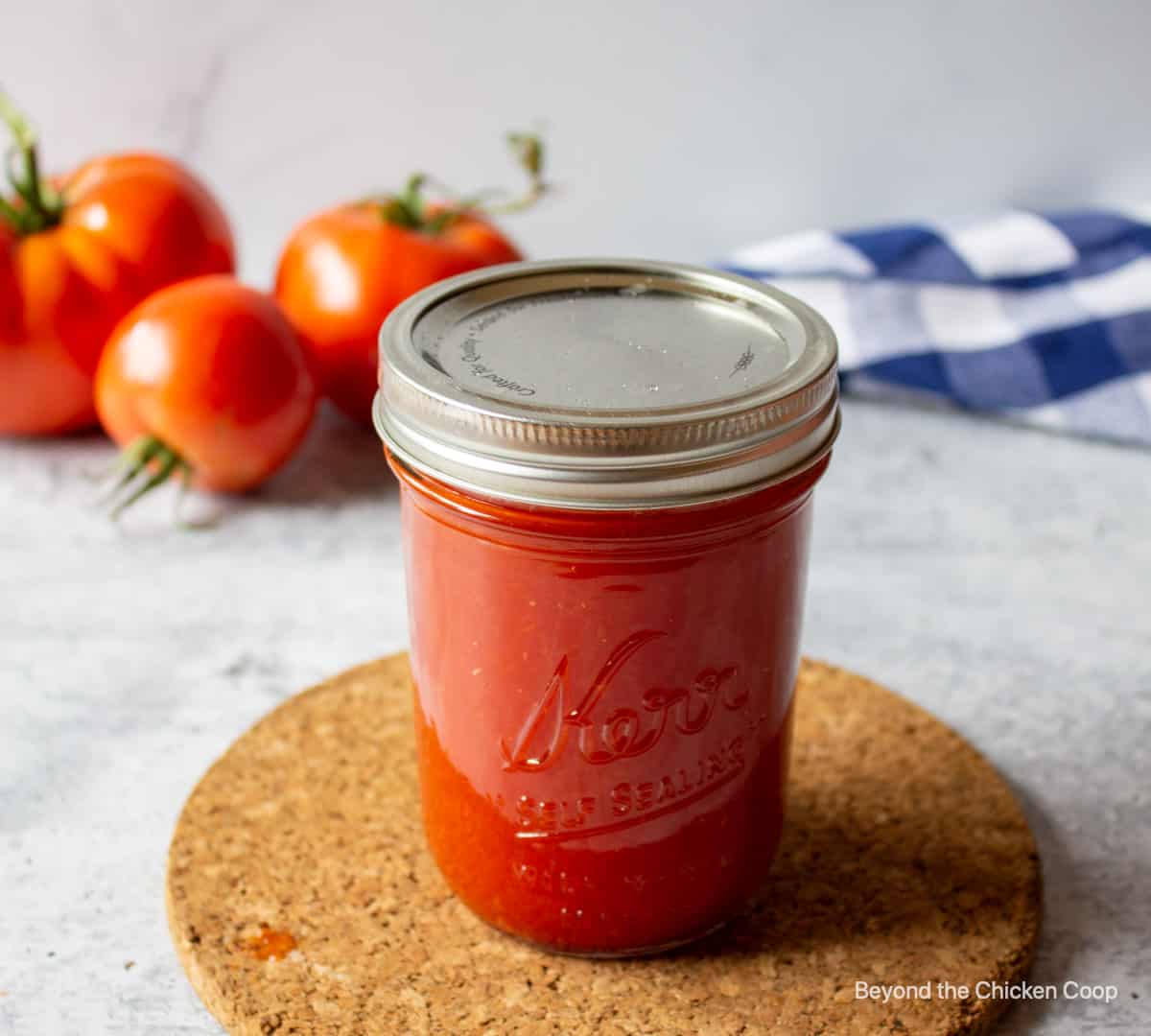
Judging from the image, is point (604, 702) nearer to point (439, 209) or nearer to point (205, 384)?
point (205, 384)

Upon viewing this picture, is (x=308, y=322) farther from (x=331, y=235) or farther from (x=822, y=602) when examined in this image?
(x=822, y=602)

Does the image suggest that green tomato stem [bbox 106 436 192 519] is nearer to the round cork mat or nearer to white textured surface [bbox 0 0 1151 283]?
the round cork mat

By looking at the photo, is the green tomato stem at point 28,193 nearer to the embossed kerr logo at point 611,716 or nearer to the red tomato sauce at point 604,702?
the red tomato sauce at point 604,702

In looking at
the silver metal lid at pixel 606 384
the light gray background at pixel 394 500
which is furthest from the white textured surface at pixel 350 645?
the silver metal lid at pixel 606 384

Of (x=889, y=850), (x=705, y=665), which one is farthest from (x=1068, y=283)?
(x=705, y=665)

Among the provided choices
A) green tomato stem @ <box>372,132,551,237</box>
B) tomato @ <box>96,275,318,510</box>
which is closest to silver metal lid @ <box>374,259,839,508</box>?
tomato @ <box>96,275,318,510</box>

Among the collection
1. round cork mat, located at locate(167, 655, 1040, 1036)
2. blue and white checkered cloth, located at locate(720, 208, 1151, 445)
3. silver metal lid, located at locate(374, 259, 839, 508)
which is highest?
silver metal lid, located at locate(374, 259, 839, 508)
